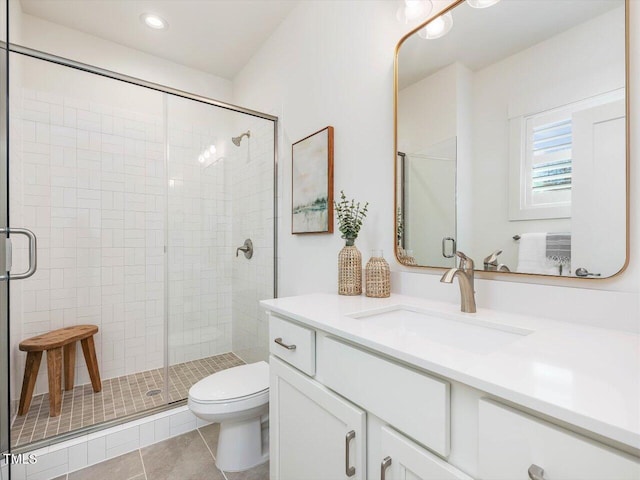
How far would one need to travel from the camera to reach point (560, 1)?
36.6 inches

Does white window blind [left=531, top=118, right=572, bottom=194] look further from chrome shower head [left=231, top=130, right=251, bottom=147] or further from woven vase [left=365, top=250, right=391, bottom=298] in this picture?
chrome shower head [left=231, top=130, right=251, bottom=147]

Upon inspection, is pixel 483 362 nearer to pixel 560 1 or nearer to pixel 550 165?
pixel 550 165

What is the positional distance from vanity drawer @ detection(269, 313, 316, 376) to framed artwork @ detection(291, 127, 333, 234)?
2.36 feet

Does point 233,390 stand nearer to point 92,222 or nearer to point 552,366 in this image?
point 552,366

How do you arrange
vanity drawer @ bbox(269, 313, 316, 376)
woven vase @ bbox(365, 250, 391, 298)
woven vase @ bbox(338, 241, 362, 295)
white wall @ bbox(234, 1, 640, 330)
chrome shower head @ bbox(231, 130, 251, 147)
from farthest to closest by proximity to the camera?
chrome shower head @ bbox(231, 130, 251, 147), woven vase @ bbox(338, 241, 362, 295), woven vase @ bbox(365, 250, 391, 298), vanity drawer @ bbox(269, 313, 316, 376), white wall @ bbox(234, 1, 640, 330)

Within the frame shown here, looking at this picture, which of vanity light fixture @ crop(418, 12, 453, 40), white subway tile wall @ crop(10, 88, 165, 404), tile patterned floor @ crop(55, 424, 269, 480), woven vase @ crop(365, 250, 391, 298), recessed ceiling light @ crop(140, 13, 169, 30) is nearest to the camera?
vanity light fixture @ crop(418, 12, 453, 40)

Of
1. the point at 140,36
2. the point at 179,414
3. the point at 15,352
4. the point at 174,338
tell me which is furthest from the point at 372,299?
the point at 140,36

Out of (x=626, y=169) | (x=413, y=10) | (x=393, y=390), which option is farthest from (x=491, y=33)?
(x=393, y=390)

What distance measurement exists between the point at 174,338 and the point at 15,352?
3.01ft

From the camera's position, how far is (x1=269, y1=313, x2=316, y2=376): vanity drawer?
3.30 feet

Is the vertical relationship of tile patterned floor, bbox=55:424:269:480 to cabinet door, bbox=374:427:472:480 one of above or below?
below

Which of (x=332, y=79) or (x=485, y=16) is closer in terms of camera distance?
(x=485, y=16)

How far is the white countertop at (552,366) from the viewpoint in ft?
1.42

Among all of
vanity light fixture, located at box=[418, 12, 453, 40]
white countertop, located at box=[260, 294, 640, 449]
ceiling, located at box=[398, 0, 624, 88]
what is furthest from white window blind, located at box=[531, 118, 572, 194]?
vanity light fixture, located at box=[418, 12, 453, 40]
